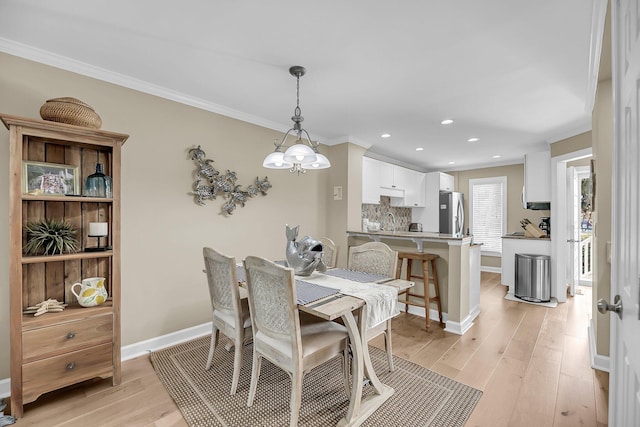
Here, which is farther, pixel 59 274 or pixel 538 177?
pixel 538 177

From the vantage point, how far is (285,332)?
Answer: 1.67 metres

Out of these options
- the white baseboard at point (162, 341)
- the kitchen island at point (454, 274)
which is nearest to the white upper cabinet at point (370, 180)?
the kitchen island at point (454, 274)

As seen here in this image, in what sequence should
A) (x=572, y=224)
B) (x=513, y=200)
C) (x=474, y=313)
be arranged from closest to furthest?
(x=474, y=313)
(x=572, y=224)
(x=513, y=200)

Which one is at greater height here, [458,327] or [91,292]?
[91,292]

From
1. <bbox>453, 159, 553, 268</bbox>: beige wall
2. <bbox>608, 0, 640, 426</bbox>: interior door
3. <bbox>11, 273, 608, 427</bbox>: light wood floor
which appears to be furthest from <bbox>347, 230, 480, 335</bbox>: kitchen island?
<bbox>453, 159, 553, 268</bbox>: beige wall

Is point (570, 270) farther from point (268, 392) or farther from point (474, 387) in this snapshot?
point (268, 392)

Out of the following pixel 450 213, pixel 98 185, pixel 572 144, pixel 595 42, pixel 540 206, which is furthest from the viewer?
pixel 450 213

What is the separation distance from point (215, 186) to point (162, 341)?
1.54 metres

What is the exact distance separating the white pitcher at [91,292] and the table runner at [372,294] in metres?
1.47

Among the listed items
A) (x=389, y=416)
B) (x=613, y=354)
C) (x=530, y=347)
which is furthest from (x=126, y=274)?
(x=530, y=347)

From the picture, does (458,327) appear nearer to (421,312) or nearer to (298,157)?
(421,312)

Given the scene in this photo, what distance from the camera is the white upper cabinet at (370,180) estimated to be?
176 inches

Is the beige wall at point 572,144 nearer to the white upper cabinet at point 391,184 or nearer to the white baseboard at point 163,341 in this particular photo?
the white upper cabinet at point 391,184

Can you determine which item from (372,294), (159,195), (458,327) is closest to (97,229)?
(159,195)
